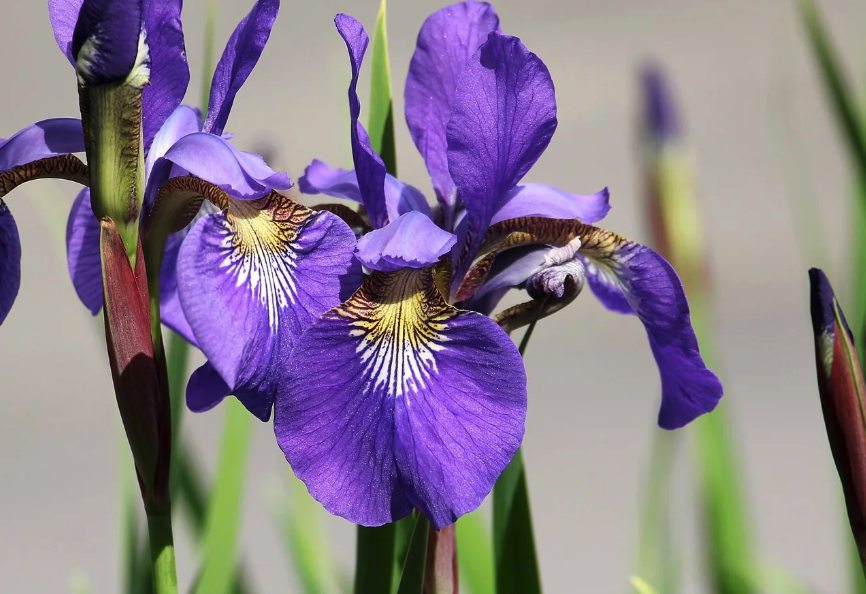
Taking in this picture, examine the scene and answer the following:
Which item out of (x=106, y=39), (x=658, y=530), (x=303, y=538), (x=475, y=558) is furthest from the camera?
(x=658, y=530)

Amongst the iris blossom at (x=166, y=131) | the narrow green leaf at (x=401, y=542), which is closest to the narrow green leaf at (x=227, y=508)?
the narrow green leaf at (x=401, y=542)

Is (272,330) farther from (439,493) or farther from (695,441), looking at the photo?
(695,441)

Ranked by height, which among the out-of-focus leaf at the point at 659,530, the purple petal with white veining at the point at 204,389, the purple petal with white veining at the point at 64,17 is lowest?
the out-of-focus leaf at the point at 659,530

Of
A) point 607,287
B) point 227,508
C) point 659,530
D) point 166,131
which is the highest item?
point 166,131

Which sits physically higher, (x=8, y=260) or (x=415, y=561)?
(x=8, y=260)

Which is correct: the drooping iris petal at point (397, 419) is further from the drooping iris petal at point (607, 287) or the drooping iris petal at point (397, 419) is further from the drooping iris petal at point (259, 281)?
the drooping iris petal at point (607, 287)

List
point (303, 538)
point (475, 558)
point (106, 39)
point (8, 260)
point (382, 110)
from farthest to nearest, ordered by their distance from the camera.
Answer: point (303, 538)
point (475, 558)
point (382, 110)
point (8, 260)
point (106, 39)

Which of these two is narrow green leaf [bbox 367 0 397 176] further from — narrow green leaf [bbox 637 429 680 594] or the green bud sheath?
narrow green leaf [bbox 637 429 680 594]

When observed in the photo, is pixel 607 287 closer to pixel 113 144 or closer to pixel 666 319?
pixel 666 319

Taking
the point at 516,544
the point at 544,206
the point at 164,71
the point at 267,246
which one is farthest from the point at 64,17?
the point at 516,544
